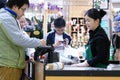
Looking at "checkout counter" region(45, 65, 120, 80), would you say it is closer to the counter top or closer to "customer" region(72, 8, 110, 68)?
the counter top

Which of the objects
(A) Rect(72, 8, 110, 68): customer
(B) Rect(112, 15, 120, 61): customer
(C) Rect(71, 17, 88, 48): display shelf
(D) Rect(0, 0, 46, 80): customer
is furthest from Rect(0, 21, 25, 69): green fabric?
(C) Rect(71, 17, 88, 48): display shelf

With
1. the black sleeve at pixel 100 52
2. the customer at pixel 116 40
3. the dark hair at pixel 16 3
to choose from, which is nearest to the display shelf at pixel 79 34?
the customer at pixel 116 40

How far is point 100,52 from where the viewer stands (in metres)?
2.56

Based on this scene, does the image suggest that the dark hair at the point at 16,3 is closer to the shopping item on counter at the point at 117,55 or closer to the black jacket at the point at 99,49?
the black jacket at the point at 99,49

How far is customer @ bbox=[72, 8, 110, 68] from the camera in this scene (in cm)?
257

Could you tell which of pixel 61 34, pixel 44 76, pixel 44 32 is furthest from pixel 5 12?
pixel 44 32

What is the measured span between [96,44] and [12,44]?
2.51 feet

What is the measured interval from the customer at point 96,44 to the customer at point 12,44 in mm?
515

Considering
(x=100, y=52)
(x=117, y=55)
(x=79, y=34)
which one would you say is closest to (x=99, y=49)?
(x=100, y=52)

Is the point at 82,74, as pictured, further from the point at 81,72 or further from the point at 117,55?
the point at 117,55

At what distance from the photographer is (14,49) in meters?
→ 2.42

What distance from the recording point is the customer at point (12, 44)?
233 centimetres

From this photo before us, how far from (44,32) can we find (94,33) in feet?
9.53

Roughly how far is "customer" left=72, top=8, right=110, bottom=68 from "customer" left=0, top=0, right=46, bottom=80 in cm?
52
